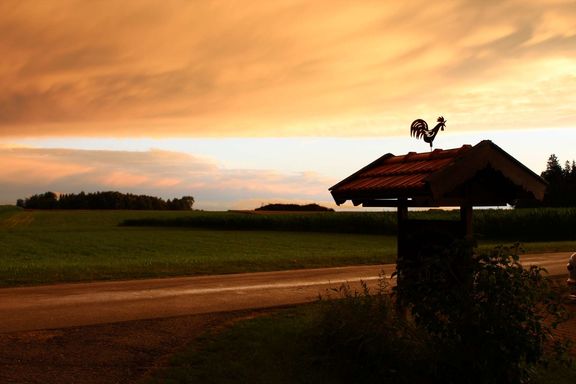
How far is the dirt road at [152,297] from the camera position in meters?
10.7

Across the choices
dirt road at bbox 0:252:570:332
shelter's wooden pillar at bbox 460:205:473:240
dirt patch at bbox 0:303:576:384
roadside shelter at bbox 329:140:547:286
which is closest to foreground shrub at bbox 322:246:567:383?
shelter's wooden pillar at bbox 460:205:473:240

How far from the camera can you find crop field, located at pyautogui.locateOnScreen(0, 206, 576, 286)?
743 inches

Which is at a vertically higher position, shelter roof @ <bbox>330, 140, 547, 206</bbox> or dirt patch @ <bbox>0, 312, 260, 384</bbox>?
shelter roof @ <bbox>330, 140, 547, 206</bbox>

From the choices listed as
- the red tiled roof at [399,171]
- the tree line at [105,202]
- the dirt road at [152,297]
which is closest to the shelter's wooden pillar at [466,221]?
the red tiled roof at [399,171]

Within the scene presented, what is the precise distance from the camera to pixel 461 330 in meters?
7.39

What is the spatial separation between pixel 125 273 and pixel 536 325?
13328 mm

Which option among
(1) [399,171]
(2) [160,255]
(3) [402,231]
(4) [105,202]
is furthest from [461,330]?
(4) [105,202]

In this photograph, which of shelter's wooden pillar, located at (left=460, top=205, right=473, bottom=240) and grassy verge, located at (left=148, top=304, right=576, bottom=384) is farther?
shelter's wooden pillar, located at (left=460, top=205, right=473, bottom=240)

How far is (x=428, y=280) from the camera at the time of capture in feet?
25.5

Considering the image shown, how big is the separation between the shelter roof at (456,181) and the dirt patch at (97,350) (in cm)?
396

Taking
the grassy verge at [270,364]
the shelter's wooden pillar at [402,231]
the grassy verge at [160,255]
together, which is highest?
the shelter's wooden pillar at [402,231]

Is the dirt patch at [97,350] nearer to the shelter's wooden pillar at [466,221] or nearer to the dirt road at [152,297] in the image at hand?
the dirt road at [152,297]

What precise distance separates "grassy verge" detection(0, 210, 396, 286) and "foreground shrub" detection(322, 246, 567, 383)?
10.8 meters

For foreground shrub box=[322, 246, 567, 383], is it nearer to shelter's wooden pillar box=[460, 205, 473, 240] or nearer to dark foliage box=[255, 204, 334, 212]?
shelter's wooden pillar box=[460, 205, 473, 240]
